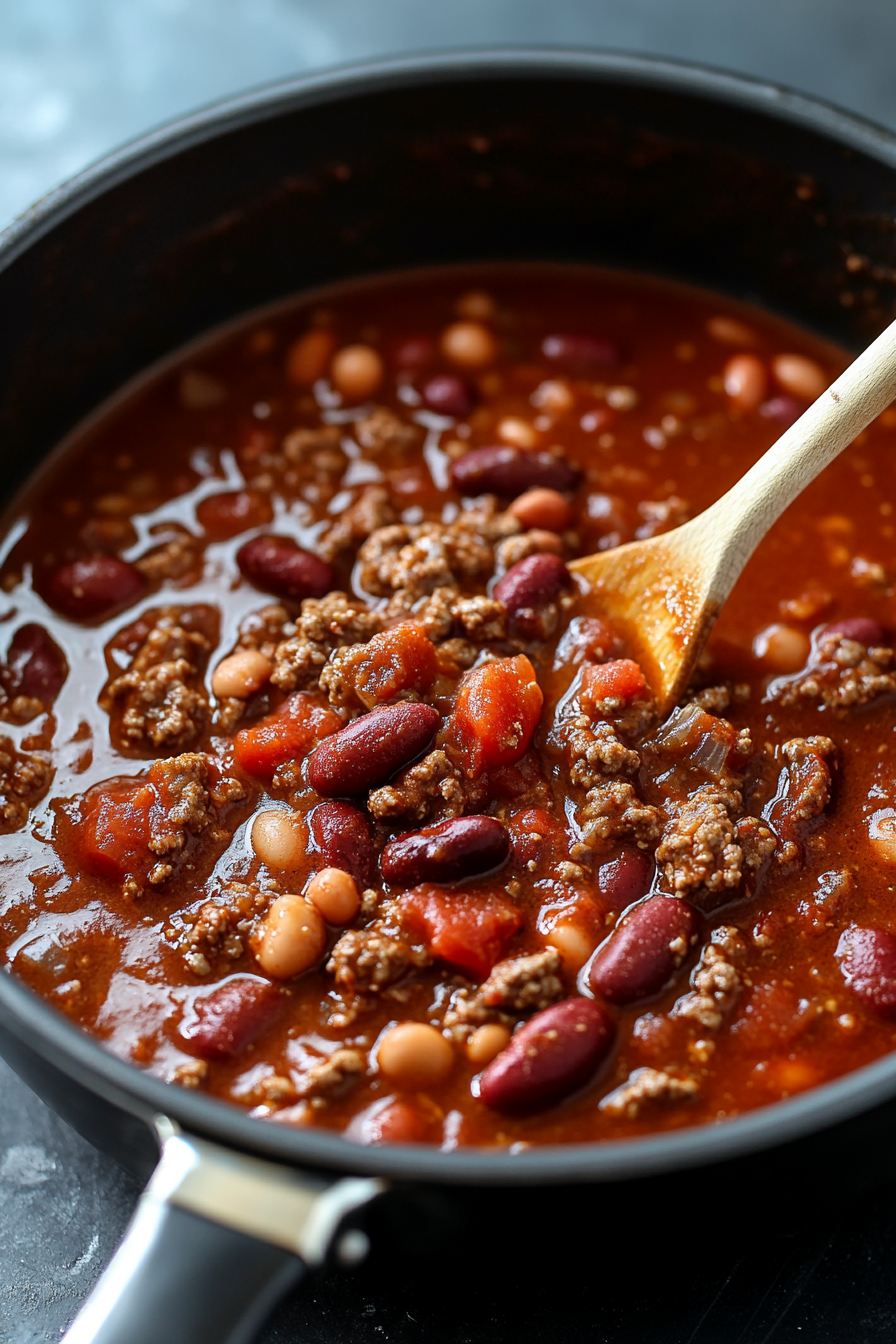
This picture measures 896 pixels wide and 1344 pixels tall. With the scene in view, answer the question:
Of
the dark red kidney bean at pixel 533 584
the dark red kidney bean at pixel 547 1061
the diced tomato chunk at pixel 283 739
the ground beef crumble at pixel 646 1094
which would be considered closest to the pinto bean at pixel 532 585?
the dark red kidney bean at pixel 533 584

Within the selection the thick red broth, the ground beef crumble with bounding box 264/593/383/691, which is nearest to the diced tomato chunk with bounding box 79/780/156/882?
the thick red broth

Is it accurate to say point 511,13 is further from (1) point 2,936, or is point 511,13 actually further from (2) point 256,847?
(1) point 2,936

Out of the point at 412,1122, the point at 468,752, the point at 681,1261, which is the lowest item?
the point at 681,1261

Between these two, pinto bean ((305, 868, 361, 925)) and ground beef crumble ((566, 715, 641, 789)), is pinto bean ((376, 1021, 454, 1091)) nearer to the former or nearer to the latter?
pinto bean ((305, 868, 361, 925))

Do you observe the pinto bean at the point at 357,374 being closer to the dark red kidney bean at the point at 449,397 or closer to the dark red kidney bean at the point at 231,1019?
the dark red kidney bean at the point at 449,397

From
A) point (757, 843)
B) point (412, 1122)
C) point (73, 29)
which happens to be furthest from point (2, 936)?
point (73, 29)
